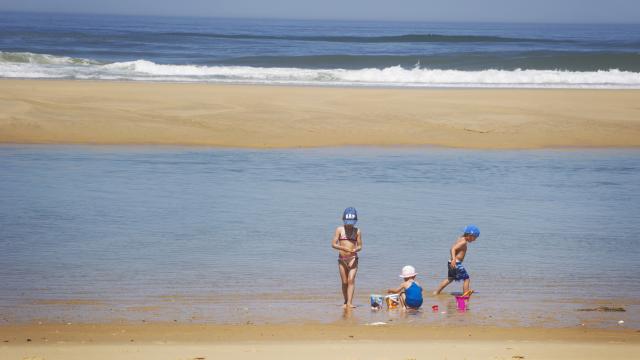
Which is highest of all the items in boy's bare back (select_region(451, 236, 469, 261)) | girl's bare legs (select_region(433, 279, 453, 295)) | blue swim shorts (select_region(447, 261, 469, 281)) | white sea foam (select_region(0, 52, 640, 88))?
white sea foam (select_region(0, 52, 640, 88))

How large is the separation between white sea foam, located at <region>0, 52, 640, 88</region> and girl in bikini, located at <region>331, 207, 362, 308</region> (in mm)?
21237

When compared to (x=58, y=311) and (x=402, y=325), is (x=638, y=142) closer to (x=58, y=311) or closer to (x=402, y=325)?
(x=402, y=325)

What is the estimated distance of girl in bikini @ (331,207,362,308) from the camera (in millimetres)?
8578

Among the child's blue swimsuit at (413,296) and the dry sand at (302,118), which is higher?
the dry sand at (302,118)

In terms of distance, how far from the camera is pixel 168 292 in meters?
8.77

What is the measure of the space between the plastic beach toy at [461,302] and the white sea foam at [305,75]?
854 inches

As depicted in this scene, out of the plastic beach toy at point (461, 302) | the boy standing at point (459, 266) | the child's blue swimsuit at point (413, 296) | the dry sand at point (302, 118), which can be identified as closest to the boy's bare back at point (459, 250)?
the boy standing at point (459, 266)

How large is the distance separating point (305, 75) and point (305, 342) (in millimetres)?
25844

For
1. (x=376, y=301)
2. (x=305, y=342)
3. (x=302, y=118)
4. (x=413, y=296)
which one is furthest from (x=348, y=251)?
(x=302, y=118)

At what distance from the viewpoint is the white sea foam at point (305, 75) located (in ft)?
102

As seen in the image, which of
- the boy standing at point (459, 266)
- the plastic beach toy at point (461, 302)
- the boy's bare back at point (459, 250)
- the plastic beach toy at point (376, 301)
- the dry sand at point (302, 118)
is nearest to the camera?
the plastic beach toy at point (376, 301)

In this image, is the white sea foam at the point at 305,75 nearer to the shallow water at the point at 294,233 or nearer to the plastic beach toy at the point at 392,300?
the shallow water at the point at 294,233

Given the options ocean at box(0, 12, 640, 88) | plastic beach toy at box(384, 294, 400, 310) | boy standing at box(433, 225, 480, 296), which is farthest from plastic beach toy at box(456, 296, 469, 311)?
ocean at box(0, 12, 640, 88)

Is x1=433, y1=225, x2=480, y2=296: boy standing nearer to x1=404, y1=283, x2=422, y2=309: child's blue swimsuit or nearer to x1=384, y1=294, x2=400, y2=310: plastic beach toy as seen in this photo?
x1=404, y1=283, x2=422, y2=309: child's blue swimsuit
